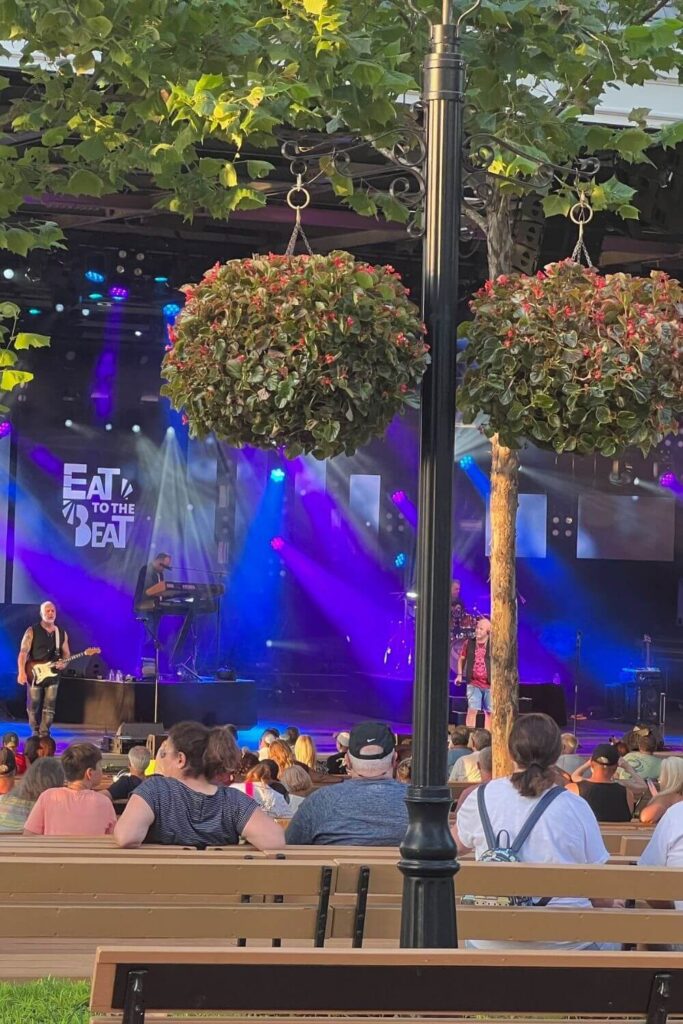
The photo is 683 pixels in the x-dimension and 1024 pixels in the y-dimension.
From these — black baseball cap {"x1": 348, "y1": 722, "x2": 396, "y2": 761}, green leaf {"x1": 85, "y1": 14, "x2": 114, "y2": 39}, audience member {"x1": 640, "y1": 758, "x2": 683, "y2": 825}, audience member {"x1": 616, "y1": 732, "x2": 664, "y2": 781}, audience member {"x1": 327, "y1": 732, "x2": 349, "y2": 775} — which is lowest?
audience member {"x1": 327, "y1": 732, "x2": 349, "y2": 775}

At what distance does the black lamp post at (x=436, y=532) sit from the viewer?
3838 millimetres

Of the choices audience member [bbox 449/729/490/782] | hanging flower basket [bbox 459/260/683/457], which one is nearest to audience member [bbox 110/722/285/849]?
hanging flower basket [bbox 459/260/683/457]

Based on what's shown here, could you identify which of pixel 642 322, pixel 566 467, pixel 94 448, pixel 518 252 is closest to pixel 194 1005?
pixel 642 322

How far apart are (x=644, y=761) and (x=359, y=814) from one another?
5.50 meters

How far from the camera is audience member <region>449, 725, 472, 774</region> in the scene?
10.8m

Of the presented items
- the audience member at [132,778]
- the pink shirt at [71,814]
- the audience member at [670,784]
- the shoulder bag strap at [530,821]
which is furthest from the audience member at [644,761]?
the shoulder bag strap at [530,821]

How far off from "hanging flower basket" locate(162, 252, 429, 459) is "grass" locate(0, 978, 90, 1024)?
5.87 ft

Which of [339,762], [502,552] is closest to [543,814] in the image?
[502,552]

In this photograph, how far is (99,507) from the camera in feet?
66.8

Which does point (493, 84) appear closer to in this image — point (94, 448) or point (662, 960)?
point (662, 960)

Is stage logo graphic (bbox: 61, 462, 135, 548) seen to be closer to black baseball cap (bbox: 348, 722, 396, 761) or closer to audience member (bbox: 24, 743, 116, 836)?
audience member (bbox: 24, 743, 116, 836)

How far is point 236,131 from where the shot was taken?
5.46 m

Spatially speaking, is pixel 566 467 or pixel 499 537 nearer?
pixel 499 537

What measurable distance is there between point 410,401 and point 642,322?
2.12ft
